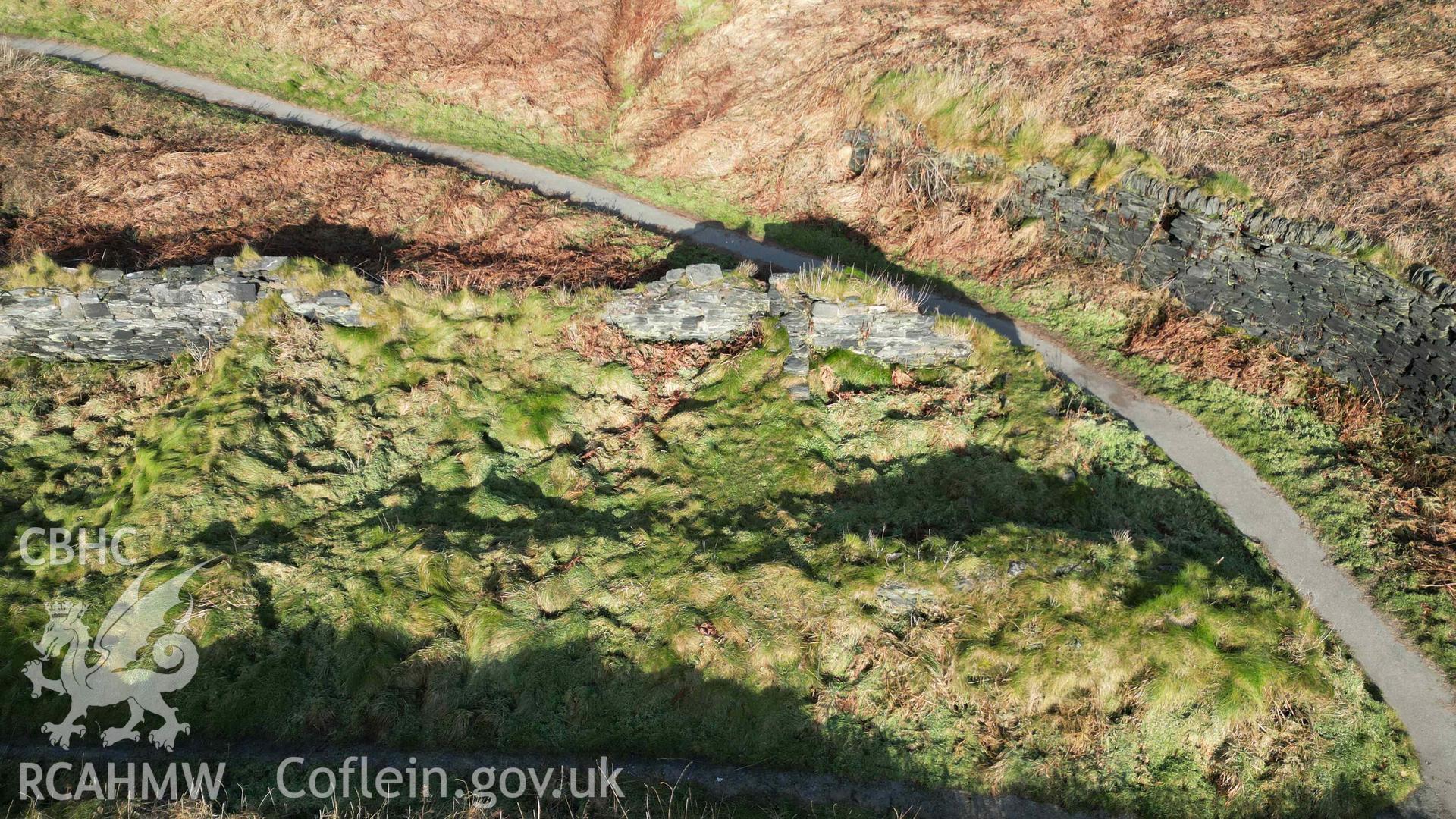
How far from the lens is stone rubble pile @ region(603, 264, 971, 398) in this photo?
11.6 meters

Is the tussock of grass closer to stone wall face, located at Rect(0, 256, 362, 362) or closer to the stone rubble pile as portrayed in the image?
stone wall face, located at Rect(0, 256, 362, 362)

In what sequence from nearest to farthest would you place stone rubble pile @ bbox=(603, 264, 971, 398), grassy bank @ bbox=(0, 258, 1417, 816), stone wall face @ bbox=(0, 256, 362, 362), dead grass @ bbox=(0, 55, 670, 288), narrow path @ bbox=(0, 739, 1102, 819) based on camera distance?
narrow path @ bbox=(0, 739, 1102, 819)
grassy bank @ bbox=(0, 258, 1417, 816)
stone rubble pile @ bbox=(603, 264, 971, 398)
stone wall face @ bbox=(0, 256, 362, 362)
dead grass @ bbox=(0, 55, 670, 288)

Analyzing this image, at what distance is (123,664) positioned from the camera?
8.38m

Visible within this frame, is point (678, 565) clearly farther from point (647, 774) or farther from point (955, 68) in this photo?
point (955, 68)

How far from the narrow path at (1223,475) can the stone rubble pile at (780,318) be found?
2782 mm

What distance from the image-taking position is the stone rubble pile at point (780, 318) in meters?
11.6

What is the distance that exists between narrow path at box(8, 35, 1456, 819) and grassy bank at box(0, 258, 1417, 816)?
16.7 inches

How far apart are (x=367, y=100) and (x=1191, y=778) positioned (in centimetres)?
2369

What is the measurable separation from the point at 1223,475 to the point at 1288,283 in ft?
12.6

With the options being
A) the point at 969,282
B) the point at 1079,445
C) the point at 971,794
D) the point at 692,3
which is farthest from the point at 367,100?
the point at 971,794

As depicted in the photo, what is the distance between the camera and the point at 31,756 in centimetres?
786

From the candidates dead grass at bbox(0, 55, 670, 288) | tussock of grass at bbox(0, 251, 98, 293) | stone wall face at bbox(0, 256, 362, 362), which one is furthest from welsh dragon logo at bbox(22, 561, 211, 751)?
dead grass at bbox(0, 55, 670, 288)

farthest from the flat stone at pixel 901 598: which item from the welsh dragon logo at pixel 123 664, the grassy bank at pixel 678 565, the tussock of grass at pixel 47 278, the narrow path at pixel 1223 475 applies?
the tussock of grass at pixel 47 278

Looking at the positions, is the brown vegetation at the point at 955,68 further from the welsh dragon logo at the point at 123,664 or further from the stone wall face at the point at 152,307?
the welsh dragon logo at the point at 123,664
